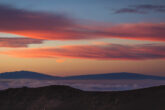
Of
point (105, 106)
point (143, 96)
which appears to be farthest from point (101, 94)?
point (143, 96)

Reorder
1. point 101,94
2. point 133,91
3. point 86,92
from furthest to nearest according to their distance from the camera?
point 86,92 < point 101,94 < point 133,91

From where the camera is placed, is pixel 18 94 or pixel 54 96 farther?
pixel 18 94

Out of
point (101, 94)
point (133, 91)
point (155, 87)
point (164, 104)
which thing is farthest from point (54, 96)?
point (164, 104)

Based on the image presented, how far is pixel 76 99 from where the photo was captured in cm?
7419

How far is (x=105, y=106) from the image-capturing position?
66.3m

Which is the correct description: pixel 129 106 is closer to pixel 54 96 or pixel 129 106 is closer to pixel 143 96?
pixel 143 96

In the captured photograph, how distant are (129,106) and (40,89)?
120 feet

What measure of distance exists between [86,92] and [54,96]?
10368 mm

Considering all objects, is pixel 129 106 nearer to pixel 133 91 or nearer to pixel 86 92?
pixel 133 91

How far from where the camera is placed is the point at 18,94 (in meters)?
92.3

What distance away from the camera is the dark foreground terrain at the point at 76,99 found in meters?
58.5

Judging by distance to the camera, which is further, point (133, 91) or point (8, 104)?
point (8, 104)

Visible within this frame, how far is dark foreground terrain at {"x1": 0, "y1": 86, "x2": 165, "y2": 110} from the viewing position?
58.5 metres

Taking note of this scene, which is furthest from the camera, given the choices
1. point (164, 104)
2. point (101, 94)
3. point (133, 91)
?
point (101, 94)
